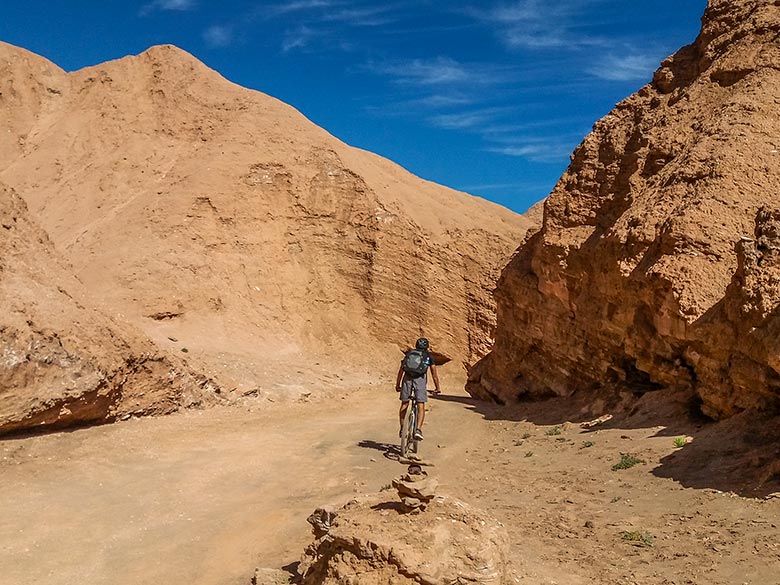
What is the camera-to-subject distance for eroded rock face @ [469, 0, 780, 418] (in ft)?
25.8

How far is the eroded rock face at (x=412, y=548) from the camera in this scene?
4.10 metres

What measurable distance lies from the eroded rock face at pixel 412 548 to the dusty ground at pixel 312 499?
0.53 metres

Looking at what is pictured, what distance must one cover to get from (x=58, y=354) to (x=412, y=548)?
665 centimetres

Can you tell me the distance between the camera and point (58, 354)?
9180mm

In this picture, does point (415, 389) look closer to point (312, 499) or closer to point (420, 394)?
point (420, 394)

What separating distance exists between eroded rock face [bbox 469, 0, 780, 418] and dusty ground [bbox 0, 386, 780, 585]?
1.14 metres

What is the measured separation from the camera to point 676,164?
11.2m

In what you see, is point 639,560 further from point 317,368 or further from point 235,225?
point 235,225

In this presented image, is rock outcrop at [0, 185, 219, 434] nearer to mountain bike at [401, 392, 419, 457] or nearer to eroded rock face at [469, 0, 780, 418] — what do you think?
mountain bike at [401, 392, 419, 457]

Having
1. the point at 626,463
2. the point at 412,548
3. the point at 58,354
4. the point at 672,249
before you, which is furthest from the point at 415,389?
the point at 412,548

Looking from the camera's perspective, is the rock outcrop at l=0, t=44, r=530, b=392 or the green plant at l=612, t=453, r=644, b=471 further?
the rock outcrop at l=0, t=44, r=530, b=392

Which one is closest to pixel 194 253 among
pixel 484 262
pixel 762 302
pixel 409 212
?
Answer: pixel 409 212

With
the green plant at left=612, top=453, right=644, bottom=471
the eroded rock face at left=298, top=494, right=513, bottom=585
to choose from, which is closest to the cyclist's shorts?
the green plant at left=612, top=453, right=644, bottom=471

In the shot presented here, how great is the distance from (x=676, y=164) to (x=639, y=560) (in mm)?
7831
